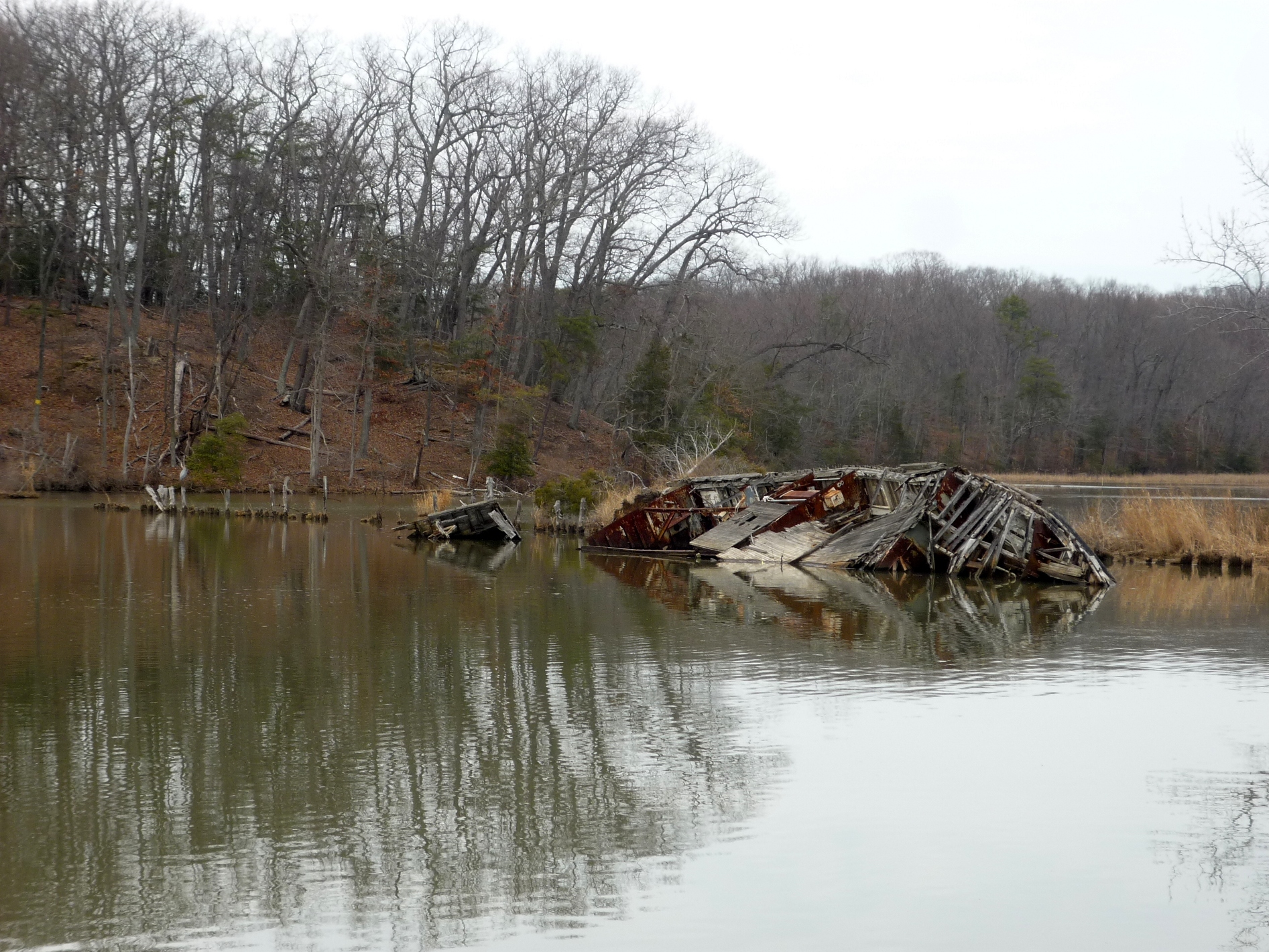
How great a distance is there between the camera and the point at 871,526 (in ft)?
69.8

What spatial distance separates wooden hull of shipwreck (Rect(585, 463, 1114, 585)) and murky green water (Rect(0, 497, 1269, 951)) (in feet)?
18.2

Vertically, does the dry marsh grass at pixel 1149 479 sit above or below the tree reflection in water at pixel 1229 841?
above

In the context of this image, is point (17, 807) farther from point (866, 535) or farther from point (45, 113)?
point (45, 113)

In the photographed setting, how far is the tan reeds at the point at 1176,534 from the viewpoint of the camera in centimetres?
2172

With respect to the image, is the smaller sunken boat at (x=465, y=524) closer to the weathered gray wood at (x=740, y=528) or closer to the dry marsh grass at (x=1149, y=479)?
the weathered gray wood at (x=740, y=528)

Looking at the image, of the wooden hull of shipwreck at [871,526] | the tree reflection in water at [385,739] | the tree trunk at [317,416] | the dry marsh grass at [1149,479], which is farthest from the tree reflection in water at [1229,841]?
the dry marsh grass at [1149,479]

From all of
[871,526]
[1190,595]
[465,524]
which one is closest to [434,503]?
[465,524]

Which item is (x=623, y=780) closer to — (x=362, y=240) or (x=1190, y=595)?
(x=1190, y=595)

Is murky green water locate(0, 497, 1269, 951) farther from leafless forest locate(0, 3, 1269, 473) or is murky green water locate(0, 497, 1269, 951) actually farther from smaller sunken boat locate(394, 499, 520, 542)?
leafless forest locate(0, 3, 1269, 473)

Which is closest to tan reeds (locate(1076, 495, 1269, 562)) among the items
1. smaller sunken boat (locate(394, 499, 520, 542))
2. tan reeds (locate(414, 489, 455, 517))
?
smaller sunken boat (locate(394, 499, 520, 542))

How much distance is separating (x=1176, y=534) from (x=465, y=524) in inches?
534

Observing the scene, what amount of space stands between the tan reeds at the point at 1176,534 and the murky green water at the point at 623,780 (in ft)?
26.8

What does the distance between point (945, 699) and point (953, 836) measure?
143 inches

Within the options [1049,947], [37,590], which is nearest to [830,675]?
[1049,947]
